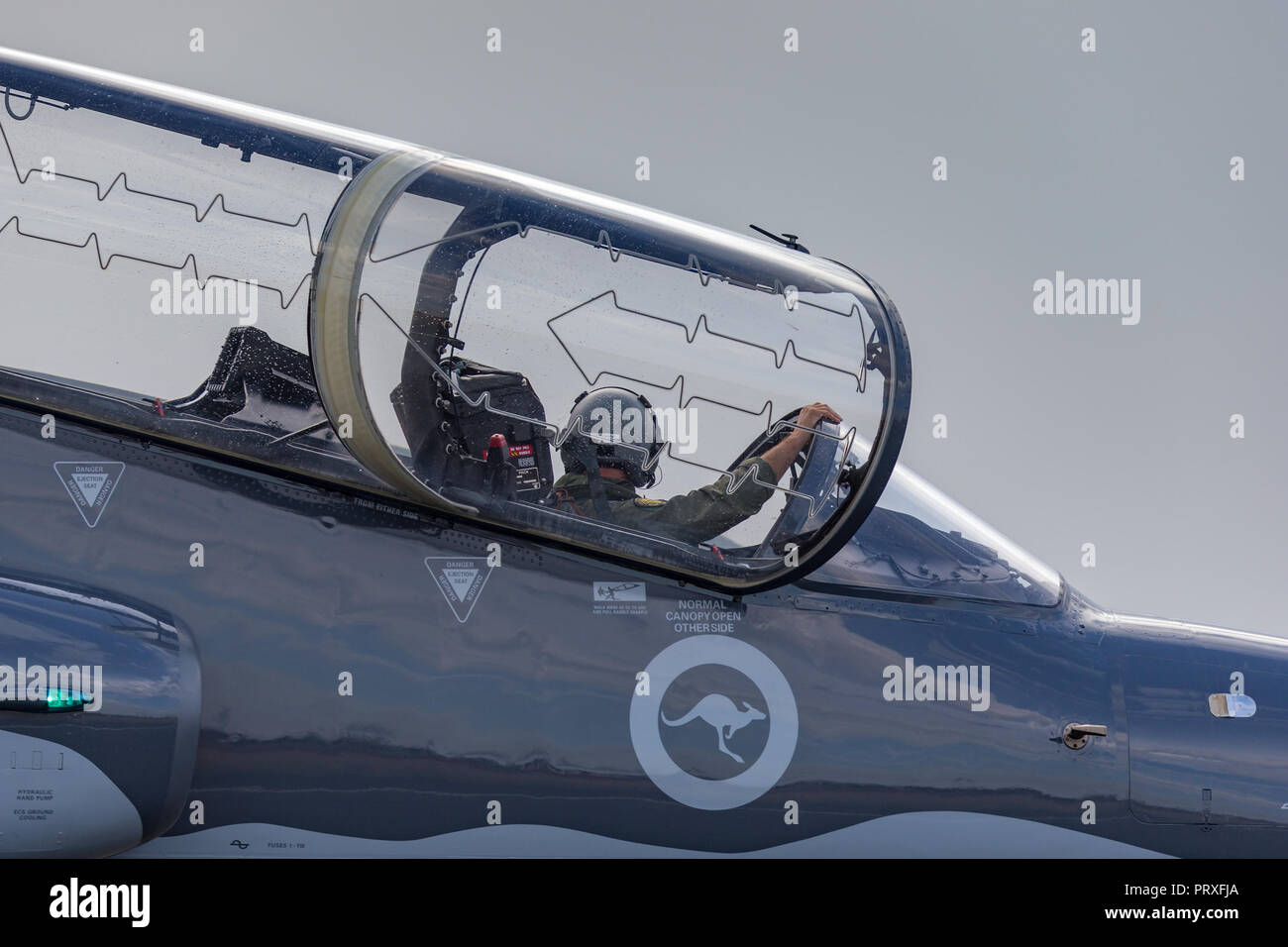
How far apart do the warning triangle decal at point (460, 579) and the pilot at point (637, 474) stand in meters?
0.35

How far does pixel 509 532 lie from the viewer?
3938 mm

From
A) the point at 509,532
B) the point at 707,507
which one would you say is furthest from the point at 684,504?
the point at 509,532

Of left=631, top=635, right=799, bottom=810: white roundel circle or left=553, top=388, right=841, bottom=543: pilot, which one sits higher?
left=553, top=388, right=841, bottom=543: pilot

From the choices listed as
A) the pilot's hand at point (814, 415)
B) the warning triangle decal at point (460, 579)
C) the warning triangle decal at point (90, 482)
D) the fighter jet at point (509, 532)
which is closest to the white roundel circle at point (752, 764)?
the fighter jet at point (509, 532)

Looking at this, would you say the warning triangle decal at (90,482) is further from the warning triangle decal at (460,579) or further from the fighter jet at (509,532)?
the warning triangle decal at (460,579)

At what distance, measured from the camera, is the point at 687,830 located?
380 cm

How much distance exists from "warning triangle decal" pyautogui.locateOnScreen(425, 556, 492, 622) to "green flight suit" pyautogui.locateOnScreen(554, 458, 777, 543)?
348 millimetres

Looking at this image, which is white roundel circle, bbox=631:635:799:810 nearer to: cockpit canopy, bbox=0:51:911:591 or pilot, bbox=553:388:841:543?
cockpit canopy, bbox=0:51:911:591

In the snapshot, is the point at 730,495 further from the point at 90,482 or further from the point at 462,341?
the point at 90,482

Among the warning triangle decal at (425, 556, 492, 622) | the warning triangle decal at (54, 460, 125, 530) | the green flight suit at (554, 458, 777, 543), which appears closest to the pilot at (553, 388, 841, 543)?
the green flight suit at (554, 458, 777, 543)

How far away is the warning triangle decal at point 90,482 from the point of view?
12.5ft

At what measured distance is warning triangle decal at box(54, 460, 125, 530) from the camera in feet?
12.5
